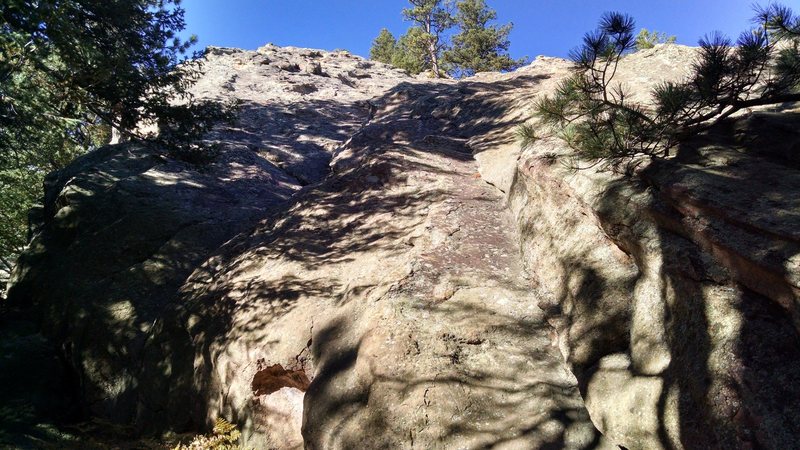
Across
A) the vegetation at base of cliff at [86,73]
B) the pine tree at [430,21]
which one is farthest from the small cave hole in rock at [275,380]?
the pine tree at [430,21]

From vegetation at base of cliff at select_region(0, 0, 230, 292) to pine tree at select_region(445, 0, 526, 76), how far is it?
2621 cm

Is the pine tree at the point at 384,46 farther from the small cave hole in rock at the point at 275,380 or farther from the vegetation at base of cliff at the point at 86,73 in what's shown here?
the small cave hole in rock at the point at 275,380

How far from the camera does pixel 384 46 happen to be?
42.4 meters

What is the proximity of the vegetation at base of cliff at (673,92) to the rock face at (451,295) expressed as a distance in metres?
0.42

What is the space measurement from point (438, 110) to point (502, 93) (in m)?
1.96

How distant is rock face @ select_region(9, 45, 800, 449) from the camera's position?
326 cm

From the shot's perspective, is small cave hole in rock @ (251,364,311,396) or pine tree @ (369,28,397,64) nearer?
small cave hole in rock @ (251,364,311,396)

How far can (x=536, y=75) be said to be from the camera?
15125 millimetres

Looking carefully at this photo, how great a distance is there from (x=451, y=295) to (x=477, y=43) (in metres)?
32.6

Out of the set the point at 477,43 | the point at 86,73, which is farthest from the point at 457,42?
the point at 86,73

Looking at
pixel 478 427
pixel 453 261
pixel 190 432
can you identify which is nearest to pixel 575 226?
pixel 453 261

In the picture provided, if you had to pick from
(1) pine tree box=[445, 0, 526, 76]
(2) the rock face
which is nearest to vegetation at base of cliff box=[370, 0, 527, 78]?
(1) pine tree box=[445, 0, 526, 76]

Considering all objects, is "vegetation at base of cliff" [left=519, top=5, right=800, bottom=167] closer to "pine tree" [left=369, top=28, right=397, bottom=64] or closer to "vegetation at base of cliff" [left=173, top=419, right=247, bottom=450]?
"vegetation at base of cliff" [left=173, top=419, right=247, bottom=450]

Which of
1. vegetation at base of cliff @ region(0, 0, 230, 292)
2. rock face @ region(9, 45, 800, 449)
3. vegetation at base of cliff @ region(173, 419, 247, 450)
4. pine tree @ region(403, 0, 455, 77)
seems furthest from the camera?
pine tree @ region(403, 0, 455, 77)
